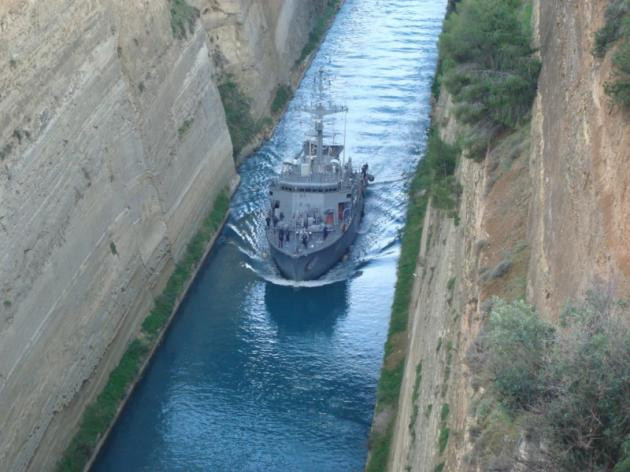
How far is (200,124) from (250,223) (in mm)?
2916

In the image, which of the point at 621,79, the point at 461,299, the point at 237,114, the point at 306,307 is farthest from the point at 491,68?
the point at 237,114

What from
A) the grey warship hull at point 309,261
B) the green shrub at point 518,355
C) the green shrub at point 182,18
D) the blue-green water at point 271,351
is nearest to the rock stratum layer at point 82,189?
the green shrub at point 182,18

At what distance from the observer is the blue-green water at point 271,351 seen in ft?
64.4

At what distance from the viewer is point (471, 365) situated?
33.2 feet

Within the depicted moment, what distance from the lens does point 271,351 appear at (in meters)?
23.0

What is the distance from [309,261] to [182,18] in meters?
7.56

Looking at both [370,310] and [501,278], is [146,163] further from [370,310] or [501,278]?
[501,278]

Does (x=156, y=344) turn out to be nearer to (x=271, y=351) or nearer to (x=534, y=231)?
(x=271, y=351)

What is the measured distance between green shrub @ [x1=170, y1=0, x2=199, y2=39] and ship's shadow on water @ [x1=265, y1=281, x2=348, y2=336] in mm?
7072

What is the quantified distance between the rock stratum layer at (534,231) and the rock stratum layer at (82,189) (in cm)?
601

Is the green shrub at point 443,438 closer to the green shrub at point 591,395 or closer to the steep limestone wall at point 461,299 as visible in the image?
the steep limestone wall at point 461,299

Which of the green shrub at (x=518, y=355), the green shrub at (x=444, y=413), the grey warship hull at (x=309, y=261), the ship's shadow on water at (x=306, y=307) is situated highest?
the green shrub at (x=518, y=355)

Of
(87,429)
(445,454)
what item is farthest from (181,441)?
(445,454)

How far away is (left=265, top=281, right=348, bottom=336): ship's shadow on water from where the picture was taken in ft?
79.3
